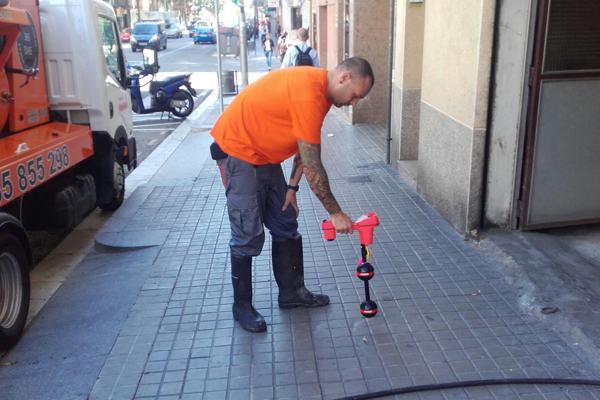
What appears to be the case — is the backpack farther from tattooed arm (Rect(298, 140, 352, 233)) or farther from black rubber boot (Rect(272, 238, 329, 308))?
tattooed arm (Rect(298, 140, 352, 233))

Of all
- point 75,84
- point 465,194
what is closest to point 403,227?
point 465,194

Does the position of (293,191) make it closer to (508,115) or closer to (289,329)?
(289,329)

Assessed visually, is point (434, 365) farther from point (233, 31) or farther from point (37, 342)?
point (233, 31)

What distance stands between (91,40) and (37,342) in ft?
12.3

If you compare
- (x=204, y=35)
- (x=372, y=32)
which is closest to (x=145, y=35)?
(x=204, y=35)

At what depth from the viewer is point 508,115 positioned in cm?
513

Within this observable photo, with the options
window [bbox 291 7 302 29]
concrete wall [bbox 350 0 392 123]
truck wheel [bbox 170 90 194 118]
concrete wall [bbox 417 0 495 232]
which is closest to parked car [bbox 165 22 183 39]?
window [bbox 291 7 302 29]

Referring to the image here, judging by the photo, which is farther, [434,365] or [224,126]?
[224,126]

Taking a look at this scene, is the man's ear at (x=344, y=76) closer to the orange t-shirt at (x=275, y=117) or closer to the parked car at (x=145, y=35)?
the orange t-shirt at (x=275, y=117)

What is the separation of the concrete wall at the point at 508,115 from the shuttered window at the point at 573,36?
0.20 m

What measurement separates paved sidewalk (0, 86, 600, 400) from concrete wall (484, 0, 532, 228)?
480 mm

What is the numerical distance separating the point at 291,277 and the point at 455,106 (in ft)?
8.03

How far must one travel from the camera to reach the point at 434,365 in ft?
11.7

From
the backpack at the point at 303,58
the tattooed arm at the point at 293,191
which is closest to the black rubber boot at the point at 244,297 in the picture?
the tattooed arm at the point at 293,191
